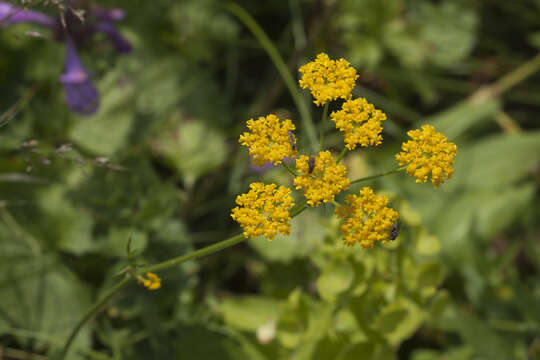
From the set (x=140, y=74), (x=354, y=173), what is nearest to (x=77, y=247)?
(x=140, y=74)

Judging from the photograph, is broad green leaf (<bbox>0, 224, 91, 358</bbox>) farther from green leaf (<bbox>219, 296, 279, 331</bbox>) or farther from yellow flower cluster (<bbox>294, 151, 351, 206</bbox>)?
yellow flower cluster (<bbox>294, 151, 351, 206</bbox>)

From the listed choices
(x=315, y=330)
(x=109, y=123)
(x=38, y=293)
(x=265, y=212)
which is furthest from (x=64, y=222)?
(x=265, y=212)

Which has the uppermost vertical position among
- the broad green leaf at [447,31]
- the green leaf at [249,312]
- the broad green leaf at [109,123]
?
the broad green leaf at [447,31]

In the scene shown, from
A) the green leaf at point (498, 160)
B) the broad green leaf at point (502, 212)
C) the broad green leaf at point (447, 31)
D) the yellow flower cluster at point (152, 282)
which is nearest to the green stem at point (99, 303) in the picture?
the yellow flower cluster at point (152, 282)

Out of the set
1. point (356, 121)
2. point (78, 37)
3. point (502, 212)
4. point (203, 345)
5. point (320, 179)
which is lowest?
point (203, 345)

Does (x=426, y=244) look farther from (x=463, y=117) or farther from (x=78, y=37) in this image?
(x=78, y=37)

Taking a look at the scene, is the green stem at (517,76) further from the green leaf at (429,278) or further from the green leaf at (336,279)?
the green leaf at (336,279)
